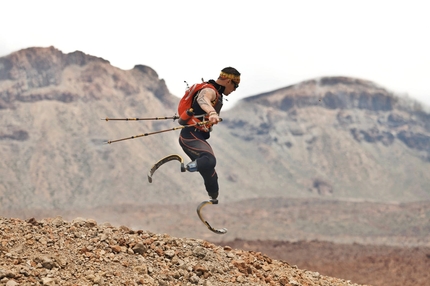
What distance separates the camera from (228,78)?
13.5 m

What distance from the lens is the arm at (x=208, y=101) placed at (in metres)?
12.5

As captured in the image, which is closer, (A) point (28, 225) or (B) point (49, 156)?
(A) point (28, 225)

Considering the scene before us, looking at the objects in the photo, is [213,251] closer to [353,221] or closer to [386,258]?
[386,258]

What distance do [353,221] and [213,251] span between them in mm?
153953

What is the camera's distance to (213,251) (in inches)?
629

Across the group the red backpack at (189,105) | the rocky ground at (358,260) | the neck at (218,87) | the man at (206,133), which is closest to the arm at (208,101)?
the man at (206,133)

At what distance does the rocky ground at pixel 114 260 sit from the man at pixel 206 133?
1.92 meters

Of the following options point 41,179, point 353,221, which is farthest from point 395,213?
point 41,179

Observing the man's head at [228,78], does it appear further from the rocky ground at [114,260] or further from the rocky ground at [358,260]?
the rocky ground at [358,260]

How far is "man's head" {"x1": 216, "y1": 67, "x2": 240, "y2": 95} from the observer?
533 inches

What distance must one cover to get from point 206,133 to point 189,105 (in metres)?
0.73

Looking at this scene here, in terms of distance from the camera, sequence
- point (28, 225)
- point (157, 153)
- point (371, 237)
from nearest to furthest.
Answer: point (28, 225) → point (371, 237) → point (157, 153)

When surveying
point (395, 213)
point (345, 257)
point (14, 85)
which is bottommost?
point (345, 257)

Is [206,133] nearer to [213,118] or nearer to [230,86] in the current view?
[230,86]
